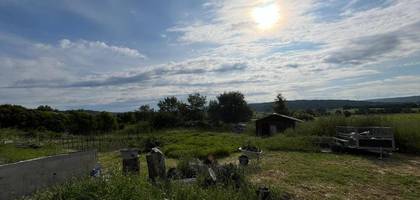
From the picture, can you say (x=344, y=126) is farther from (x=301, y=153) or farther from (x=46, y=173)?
(x=46, y=173)

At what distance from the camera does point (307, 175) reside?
1064 cm

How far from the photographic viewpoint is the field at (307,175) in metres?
5.13

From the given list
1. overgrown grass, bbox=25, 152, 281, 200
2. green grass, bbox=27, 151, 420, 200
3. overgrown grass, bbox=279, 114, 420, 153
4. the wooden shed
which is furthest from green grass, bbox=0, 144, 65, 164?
the wooden shed

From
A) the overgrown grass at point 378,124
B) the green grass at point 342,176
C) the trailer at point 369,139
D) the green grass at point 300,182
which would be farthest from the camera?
the overgrown grass at point 378,124

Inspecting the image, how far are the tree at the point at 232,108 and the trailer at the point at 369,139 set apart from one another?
37.7 metres

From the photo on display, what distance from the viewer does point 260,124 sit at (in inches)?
1140

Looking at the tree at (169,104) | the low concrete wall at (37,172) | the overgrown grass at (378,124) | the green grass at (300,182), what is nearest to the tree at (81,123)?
the tree at (169,104)

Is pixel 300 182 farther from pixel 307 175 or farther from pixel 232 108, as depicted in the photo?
pixel 232 108

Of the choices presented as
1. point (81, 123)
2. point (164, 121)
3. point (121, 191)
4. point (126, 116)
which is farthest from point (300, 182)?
point (126, 116)

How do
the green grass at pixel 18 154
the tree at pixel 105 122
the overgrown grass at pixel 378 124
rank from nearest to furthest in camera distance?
the green grass at pixel 18 154, the overgrown grass at pixel 378 124, the tree at pixel 105 122

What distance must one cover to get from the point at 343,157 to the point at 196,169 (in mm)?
7871

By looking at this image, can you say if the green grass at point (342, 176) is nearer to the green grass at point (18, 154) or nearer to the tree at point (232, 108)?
the green grass at point (18, 154)

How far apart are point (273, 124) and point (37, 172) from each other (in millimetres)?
21491

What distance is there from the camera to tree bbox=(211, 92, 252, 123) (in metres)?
56.0
